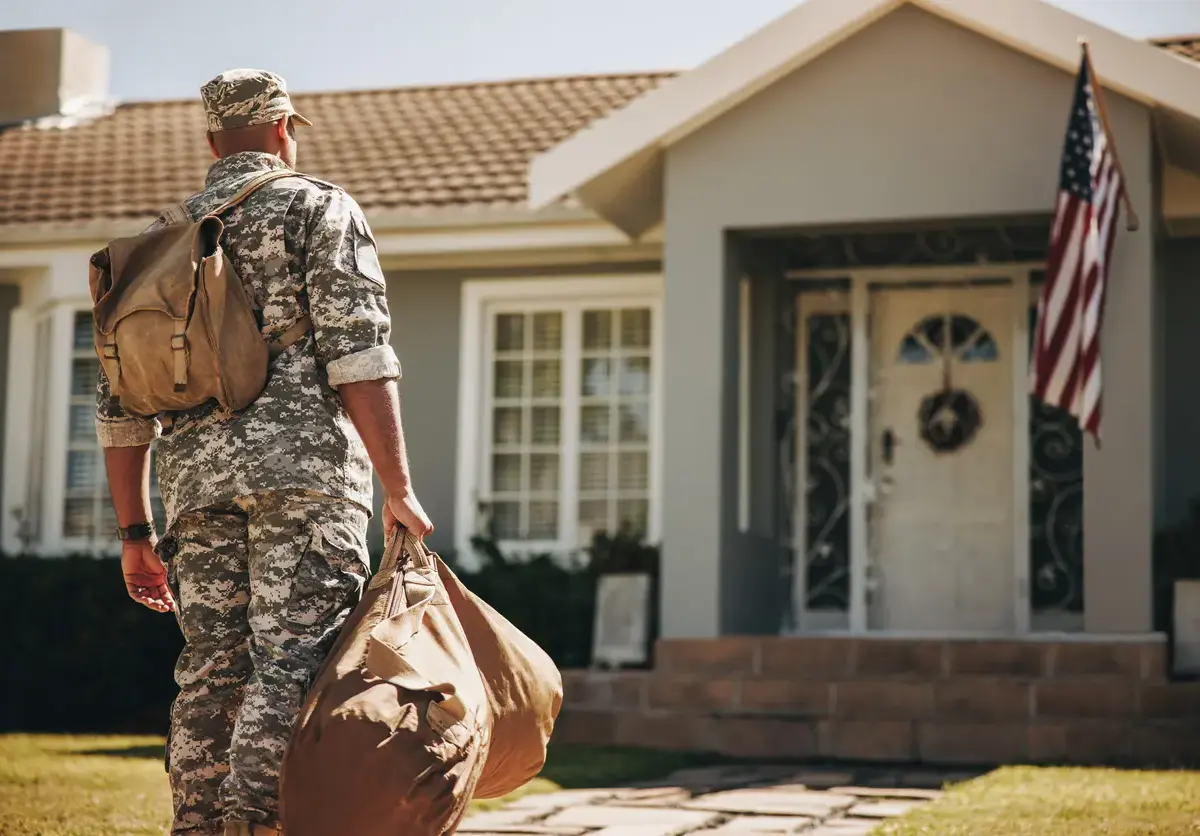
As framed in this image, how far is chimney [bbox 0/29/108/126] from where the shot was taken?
15.6 meters

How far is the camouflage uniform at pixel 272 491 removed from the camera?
12.7 ft

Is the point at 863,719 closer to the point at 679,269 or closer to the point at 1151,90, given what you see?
the point at 679,269

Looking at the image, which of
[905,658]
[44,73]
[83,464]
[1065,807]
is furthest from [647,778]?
[44,73]

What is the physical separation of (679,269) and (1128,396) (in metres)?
2.72

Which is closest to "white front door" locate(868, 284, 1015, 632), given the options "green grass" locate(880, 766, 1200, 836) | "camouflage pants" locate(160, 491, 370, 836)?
"green grass" locate(880, 766, 1200, 836)

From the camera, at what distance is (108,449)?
169 inches

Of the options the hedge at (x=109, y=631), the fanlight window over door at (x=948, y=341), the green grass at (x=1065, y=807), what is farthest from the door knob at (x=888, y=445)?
the green grass at (x=1065, y=807)

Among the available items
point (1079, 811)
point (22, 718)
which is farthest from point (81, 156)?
point (1079, 811)

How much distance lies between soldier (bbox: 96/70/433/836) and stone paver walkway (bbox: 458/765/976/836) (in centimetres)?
214

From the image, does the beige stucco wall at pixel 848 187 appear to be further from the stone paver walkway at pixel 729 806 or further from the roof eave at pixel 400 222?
the stone paver walkway at pixel 729 806

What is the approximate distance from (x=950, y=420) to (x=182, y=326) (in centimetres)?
840

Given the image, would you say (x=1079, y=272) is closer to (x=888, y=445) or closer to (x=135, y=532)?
(x=888, y=445)

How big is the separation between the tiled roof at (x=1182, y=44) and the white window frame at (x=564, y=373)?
13.5ft

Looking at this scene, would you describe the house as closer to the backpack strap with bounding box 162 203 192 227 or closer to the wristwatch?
the wristwatch
